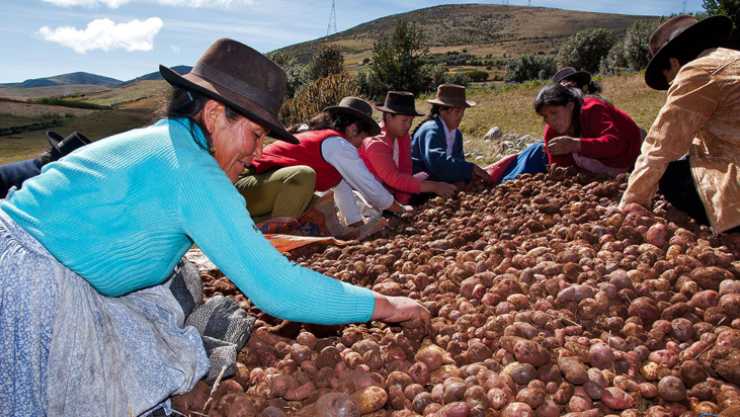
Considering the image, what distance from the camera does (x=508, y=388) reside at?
5.89 feet

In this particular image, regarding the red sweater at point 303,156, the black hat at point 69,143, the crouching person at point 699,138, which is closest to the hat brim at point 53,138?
the black hat at point 69,143

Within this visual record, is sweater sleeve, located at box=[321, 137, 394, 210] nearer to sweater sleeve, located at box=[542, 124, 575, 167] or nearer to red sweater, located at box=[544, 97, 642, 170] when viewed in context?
sweater sleeve, located at box=[542, 124, 575, 167]

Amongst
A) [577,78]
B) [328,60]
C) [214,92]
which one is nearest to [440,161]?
[577,78]

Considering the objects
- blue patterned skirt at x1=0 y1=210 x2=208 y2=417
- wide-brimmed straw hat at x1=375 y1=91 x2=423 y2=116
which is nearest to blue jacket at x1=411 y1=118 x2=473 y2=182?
wide-brimmed straw hat at x1=375 y1=91 x2=423 y2=116

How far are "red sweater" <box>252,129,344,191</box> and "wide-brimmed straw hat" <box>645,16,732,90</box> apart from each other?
2.22 metres

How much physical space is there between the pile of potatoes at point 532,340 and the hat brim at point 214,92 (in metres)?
0.87

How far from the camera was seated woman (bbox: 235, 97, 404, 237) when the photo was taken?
4211mm

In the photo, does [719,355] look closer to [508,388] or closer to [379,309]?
[508,388]

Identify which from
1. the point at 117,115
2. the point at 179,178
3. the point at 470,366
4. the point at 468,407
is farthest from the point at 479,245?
the point at 117,115

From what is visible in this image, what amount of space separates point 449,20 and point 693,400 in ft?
362

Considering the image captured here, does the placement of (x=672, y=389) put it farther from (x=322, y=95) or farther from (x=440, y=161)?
(x=322, y=95)

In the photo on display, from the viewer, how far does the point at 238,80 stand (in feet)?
5.84

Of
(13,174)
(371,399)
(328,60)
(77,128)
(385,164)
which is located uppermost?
(328,60)

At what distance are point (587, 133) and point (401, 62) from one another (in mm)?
20073
